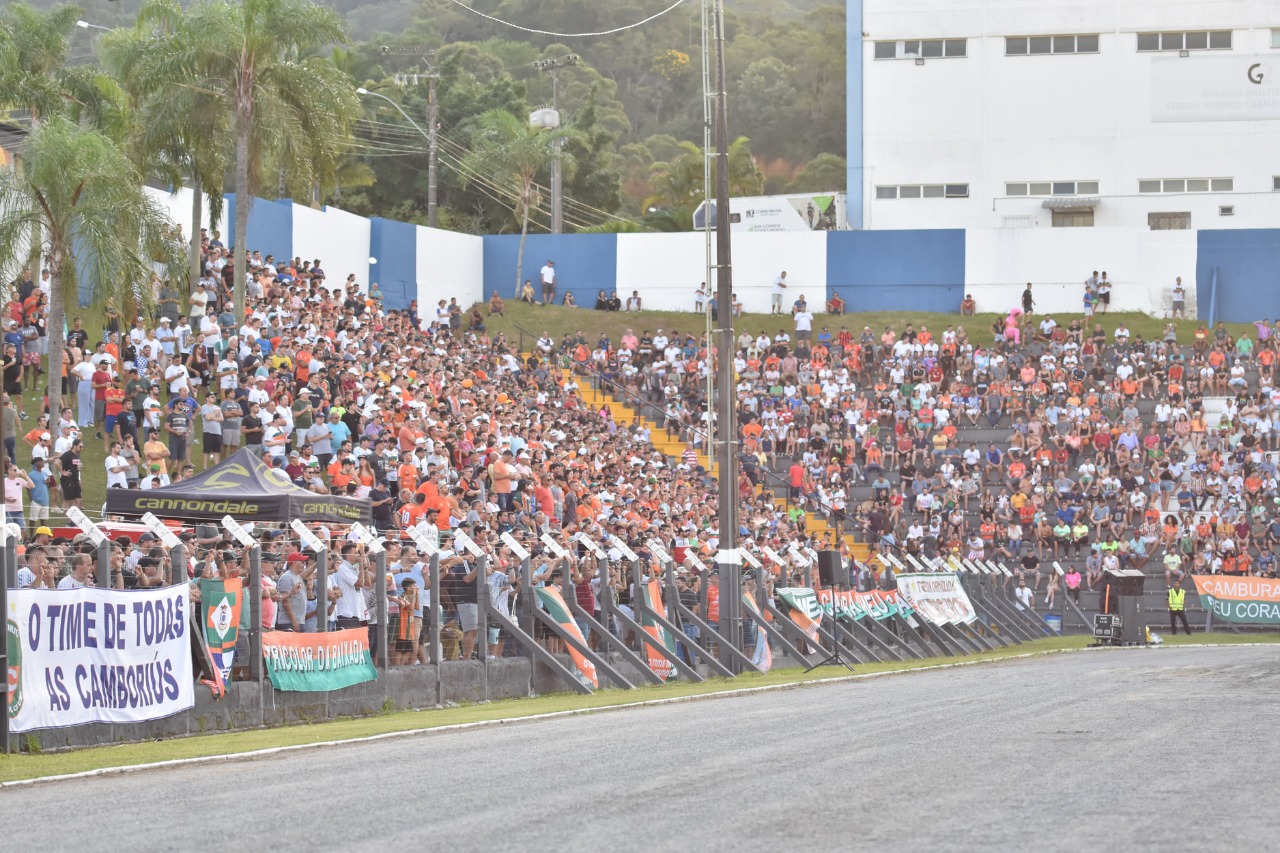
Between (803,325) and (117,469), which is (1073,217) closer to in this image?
(803,325)

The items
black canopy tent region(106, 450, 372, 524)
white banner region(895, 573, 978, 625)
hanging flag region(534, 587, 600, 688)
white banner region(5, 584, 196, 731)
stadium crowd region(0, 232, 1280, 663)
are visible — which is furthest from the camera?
white banner region(895, 573, 978, 625)

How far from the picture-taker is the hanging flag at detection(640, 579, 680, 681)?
24969 mm

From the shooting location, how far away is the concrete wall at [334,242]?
51.8 metres

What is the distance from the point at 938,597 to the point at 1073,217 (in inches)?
1390

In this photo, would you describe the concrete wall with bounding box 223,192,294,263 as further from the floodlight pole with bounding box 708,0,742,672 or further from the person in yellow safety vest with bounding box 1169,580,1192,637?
the person in yellow safety vest with bounding box 1169,580,1192,637

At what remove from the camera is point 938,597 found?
36062mm

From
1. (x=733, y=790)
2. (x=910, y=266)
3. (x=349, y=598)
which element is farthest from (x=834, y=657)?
(x=910, y=266)

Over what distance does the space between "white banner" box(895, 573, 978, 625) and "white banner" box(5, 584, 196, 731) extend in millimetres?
19855

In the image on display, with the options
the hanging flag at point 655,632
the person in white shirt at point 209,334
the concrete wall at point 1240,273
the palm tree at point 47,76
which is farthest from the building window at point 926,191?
the hanging flag at point 655,632

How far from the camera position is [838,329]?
2366 inches

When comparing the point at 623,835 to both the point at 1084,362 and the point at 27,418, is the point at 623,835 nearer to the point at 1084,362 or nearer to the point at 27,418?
the point at 27,418

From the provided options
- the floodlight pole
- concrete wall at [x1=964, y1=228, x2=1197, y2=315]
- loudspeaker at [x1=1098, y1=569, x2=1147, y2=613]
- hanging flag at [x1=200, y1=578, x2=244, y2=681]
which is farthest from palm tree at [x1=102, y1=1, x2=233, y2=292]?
concrete wall at [x1=964, y1=228, x2=1197, y2=315]

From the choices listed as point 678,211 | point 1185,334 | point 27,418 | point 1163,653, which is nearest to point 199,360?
point 27,418

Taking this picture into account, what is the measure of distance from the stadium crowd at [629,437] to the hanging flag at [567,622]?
0.55 metres
